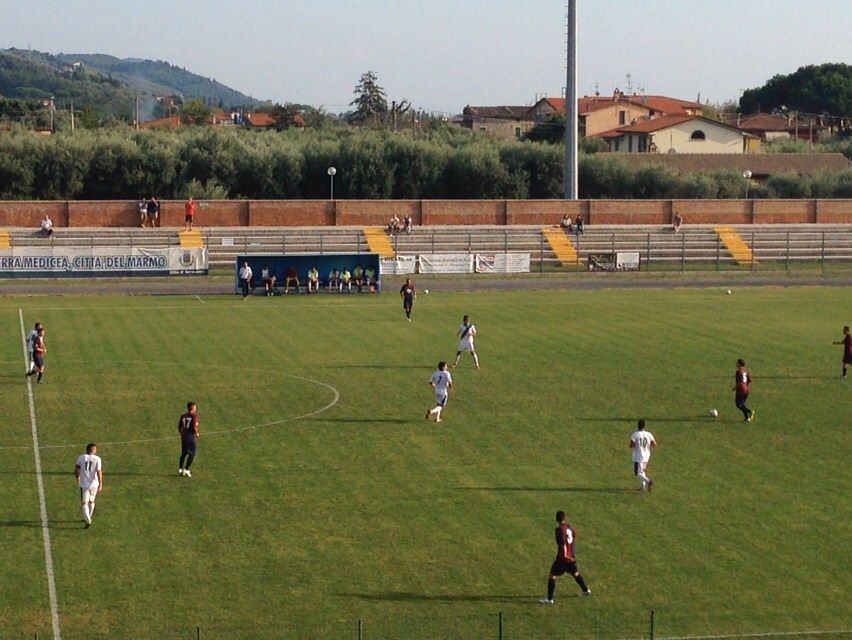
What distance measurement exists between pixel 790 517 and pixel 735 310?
32.4 metres

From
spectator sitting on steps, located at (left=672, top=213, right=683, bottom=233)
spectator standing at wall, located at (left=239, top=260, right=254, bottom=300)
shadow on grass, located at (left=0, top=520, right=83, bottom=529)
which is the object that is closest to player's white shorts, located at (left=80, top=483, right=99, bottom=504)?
shadow on grass, located at (left=0, top=520, right=83, bottom=529)

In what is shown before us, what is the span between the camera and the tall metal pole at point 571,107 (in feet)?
252

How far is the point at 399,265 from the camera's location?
7019 centimetres

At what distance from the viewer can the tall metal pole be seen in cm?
7669

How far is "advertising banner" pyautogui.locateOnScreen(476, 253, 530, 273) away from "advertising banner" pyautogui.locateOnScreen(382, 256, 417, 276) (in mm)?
3587

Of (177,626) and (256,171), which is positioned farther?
(256,171)

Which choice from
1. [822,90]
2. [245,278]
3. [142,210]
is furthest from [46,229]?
[822,90]

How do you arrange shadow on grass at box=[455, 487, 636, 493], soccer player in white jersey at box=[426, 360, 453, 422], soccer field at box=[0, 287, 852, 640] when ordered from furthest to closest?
soccer player in white jersey at box=[426, 360, 453, 422] < shadow on grass at box=[455, 487, 636, 493] < soccer field at box=[0, 287, 852, 640]

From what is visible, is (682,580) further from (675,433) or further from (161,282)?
(161,282)

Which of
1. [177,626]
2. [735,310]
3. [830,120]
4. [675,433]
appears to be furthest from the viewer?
[830,120]

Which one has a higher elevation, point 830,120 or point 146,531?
point 830,120

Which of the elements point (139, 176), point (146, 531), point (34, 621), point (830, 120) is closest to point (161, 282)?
point (139, 176)

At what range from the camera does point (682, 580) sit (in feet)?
65.3

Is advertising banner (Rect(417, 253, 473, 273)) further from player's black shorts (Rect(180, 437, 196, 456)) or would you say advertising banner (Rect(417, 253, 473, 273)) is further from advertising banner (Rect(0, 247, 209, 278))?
player's black shorts (Rect(180, 437, 196, 456))
